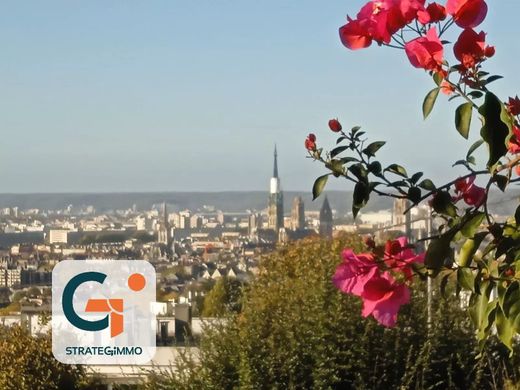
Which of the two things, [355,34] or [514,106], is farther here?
[514,106]

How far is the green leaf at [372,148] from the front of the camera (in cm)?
147

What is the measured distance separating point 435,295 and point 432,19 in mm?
5859

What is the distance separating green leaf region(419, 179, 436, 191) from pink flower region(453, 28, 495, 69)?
0.25 meters

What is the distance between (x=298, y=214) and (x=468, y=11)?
17949 mm

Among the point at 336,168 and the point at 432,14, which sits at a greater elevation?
the point at 432,14

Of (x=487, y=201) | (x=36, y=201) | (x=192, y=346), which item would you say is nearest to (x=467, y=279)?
(x=487, y=201)

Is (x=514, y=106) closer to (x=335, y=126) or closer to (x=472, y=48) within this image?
(x=472, y=48)

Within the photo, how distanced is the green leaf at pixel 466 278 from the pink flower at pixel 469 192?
0.12 metres

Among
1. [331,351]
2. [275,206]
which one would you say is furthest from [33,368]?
[275,206]

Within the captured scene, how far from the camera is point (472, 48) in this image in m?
1.19

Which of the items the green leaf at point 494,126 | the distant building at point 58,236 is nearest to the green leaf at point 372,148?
the green leaf at point 494,126

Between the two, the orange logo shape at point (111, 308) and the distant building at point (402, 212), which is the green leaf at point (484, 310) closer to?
the distant building at point (402, 212)

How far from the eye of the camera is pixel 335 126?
1521 mm

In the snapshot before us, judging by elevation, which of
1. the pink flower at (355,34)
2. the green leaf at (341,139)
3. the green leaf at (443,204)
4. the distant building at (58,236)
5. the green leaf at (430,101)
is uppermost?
the pink flower at (355,34)
